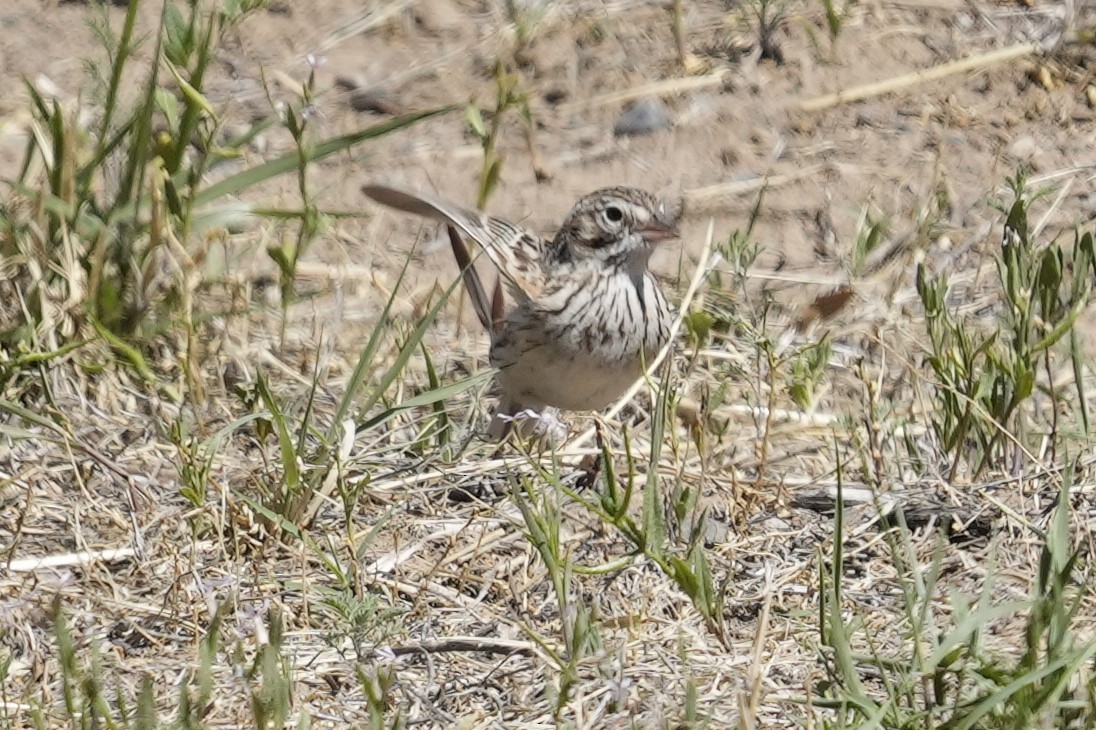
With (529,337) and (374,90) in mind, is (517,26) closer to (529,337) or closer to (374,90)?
(374,90)

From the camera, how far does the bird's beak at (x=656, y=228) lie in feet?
15.9

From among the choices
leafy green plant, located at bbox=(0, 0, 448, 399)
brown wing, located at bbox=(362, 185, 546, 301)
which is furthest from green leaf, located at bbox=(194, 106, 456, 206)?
brown wing, located at bbox=(362, 185, 546, 301)

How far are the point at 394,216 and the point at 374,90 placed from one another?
2.55 ft

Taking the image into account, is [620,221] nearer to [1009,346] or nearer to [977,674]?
[1009,346]

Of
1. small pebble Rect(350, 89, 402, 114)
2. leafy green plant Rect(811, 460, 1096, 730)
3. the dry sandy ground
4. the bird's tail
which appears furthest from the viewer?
small pebble Rect(350, 89, 402, 114)

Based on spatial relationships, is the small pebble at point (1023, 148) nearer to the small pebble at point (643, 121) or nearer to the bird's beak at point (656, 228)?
the small pebble at point (643, 121)

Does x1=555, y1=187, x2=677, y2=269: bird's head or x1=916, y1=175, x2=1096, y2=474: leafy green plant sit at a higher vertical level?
x1=555, y1=187, x2=677, y2=269: bird's head

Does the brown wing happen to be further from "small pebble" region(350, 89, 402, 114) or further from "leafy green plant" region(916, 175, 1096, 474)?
"small pebble" region(350, 89, 402, 114)

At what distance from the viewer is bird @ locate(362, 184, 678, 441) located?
466 cm

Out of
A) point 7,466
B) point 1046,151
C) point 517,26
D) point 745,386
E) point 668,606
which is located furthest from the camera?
point 517,26

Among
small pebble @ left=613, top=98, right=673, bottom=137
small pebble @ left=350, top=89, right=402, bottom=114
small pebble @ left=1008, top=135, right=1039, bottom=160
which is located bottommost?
small pebble @ left=1008, top=135, right=1039, bottom=160

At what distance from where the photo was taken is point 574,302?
473 centimetres

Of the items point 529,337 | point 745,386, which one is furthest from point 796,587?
point 745,386

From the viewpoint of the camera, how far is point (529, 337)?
4.73 m
